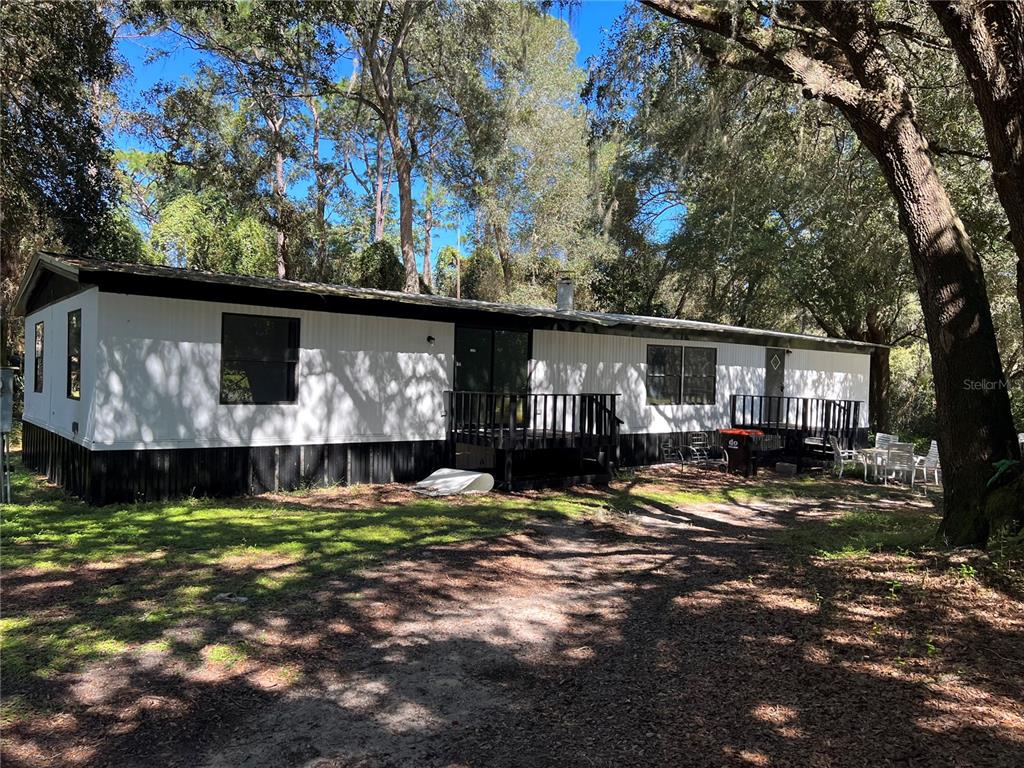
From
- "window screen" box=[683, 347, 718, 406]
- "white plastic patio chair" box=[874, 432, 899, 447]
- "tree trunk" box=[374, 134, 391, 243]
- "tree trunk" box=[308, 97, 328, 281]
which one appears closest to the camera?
"white plastic patio chair" box=[874, 432, 899, 447]

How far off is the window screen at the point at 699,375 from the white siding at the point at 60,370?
10943 millimetres

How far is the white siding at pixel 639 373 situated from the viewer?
12891 millimetres

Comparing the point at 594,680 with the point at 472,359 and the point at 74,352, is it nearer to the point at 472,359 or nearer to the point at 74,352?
the point at 472,359

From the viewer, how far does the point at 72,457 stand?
30.6 ft

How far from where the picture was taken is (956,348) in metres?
5.76

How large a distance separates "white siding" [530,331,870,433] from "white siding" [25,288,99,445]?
681 cm

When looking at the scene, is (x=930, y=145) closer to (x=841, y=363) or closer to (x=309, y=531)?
(x=309, y=531)

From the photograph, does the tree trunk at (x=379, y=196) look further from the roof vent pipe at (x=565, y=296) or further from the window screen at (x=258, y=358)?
the window screen at (x=258, y=358)

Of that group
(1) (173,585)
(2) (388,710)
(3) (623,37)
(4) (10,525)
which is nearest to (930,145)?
(3) (623,37)

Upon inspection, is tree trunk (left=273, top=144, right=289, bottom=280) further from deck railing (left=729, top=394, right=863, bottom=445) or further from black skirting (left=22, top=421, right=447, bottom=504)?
deck railing (left=729, top=394, right=863, bottom=445)

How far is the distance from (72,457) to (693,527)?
8.12 m

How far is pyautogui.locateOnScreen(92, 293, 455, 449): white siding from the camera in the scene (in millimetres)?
8500

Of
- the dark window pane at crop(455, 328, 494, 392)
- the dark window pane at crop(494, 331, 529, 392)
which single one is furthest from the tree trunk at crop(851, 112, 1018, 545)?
the dark window pane at crop(494, 331, 529, 392)

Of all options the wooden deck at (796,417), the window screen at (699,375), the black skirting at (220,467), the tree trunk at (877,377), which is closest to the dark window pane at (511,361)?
the black skirting at (220,467)
